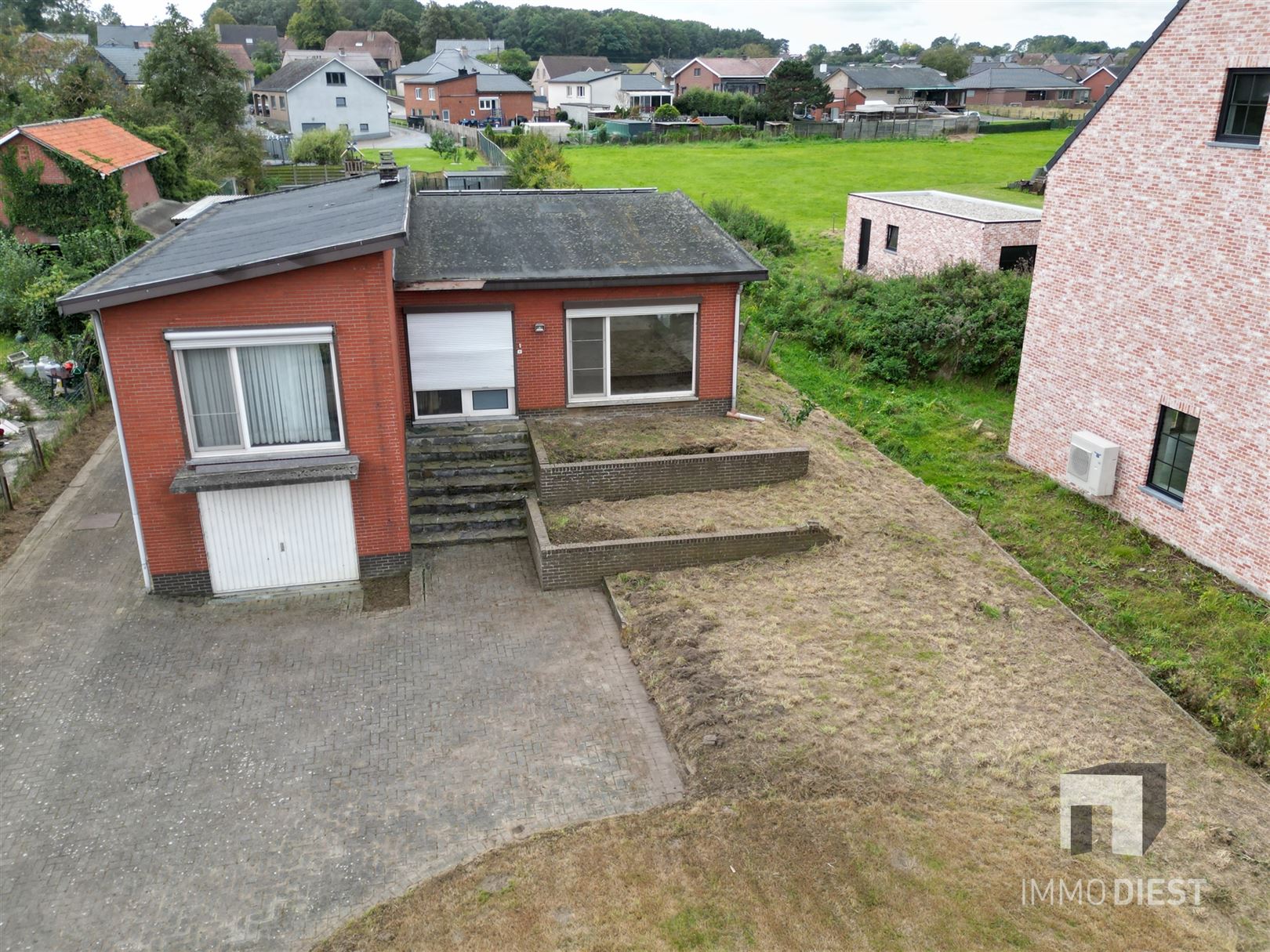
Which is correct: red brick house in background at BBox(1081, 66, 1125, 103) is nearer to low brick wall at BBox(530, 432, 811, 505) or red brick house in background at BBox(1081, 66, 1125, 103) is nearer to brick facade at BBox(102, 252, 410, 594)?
low brick wall at BBox(530, 432, 811, 505)

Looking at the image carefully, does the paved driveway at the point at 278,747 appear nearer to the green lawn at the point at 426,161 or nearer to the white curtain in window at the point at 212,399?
the white curtain in window at the point at 212,399

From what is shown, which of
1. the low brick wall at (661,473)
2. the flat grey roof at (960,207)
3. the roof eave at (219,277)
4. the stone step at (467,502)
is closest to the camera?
the roof eave at (219,277)

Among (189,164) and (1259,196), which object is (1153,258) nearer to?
(1259,196)

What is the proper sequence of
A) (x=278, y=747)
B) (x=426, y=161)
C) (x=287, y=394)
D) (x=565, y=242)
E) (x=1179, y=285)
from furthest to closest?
(x=426, y=161) < (x=565, y=242) < (x=1179, y=285) < (x=287, y=394) < (x=278, y=747)

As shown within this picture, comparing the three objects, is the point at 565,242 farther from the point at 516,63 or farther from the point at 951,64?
the point at 951,64

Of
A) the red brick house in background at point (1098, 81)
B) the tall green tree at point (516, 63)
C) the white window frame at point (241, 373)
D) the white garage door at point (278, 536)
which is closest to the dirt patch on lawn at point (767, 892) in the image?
the white garage door at point (278, 536)

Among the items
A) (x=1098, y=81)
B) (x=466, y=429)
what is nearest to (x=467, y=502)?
(x=466, y=429)

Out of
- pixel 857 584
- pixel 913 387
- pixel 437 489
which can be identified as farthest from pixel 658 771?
pixel 913 387
